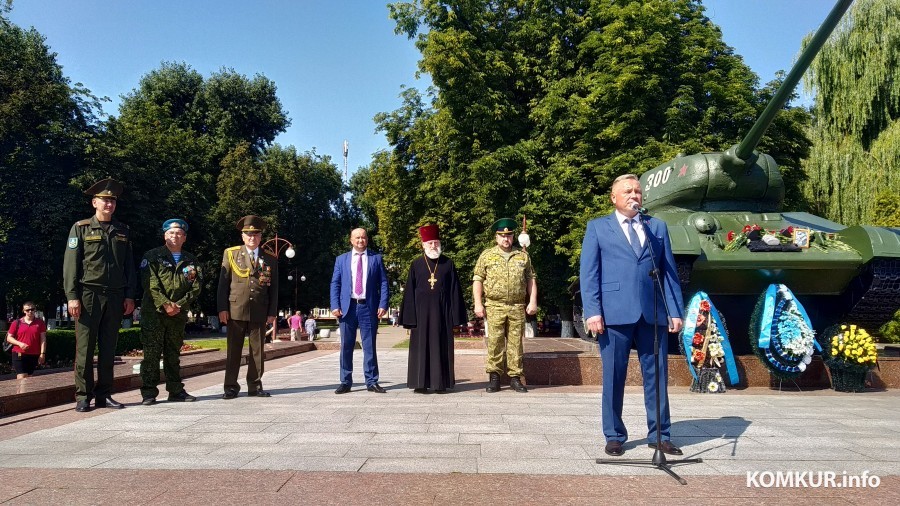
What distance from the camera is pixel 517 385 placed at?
8.26 metres

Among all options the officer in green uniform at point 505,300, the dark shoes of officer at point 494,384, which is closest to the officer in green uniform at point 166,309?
the officer in green uniform at point 505,300

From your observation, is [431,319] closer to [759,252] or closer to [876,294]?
[759,252]

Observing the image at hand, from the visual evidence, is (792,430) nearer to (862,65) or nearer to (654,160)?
(654,160)

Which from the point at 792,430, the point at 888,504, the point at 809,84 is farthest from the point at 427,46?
the point at 888,504

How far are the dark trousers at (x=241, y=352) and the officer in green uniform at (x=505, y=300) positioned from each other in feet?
8.33

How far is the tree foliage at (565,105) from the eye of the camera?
832 inches

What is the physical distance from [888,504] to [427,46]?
21.2 m

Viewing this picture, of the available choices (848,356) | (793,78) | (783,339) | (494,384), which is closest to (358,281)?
(494,384)

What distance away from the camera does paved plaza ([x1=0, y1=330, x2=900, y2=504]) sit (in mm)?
3742

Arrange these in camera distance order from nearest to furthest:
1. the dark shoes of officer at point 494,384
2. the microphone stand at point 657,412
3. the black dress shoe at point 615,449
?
the microphone stand at point 657,412 → the black dress shoe at point 615,449 → the dark shoes of officer at point 494,384

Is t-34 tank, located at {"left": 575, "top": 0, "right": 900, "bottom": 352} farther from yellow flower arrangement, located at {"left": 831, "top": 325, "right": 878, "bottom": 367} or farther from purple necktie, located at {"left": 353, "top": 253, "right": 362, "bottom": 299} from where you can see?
purple necktie, located at {"left": 353, "top": 253, "right": 362, "bottom": 299}

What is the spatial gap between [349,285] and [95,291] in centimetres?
276

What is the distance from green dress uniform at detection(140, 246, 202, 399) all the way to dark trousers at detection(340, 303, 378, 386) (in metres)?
1.77

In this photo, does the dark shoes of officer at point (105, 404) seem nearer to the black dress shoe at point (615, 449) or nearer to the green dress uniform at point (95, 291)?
the green dress uniform at point (95, 291)
